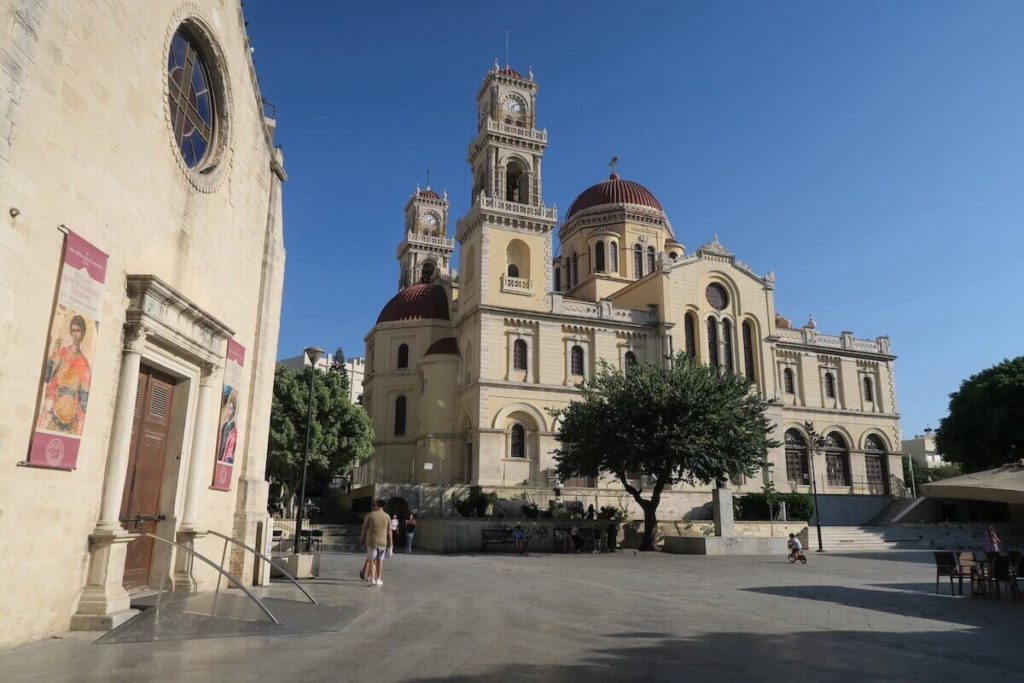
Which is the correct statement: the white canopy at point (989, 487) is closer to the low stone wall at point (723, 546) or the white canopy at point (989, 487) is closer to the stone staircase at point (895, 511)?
the low stone wall at point (723, 546)

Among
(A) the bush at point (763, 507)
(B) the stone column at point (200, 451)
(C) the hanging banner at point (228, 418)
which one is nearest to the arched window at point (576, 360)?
(A) the bush at point (763, 507)

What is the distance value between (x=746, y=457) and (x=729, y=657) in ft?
73.3

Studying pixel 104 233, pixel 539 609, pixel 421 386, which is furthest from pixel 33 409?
pixel 421 386

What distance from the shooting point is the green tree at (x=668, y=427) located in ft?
91.8

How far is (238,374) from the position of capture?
13578 millimetres

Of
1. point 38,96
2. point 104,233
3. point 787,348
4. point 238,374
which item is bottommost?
point 238,374

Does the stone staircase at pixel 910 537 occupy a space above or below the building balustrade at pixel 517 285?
below

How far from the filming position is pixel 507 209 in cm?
4241

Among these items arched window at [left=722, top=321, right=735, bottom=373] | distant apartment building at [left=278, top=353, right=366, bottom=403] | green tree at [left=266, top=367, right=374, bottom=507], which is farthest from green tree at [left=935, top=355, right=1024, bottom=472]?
distant apartment building at [left=278, top=353, right=366, bottom=403]

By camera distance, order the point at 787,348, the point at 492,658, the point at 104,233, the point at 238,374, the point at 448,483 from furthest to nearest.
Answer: the point at 787,348
the point at 448,483
the point at 238,374
the point at 104,233
the point at 492,658

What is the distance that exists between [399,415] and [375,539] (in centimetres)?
3341

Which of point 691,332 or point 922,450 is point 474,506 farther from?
point 922,450

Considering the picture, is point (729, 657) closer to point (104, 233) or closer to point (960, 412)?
point (104, 233)

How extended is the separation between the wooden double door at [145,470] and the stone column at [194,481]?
16.3 inches
